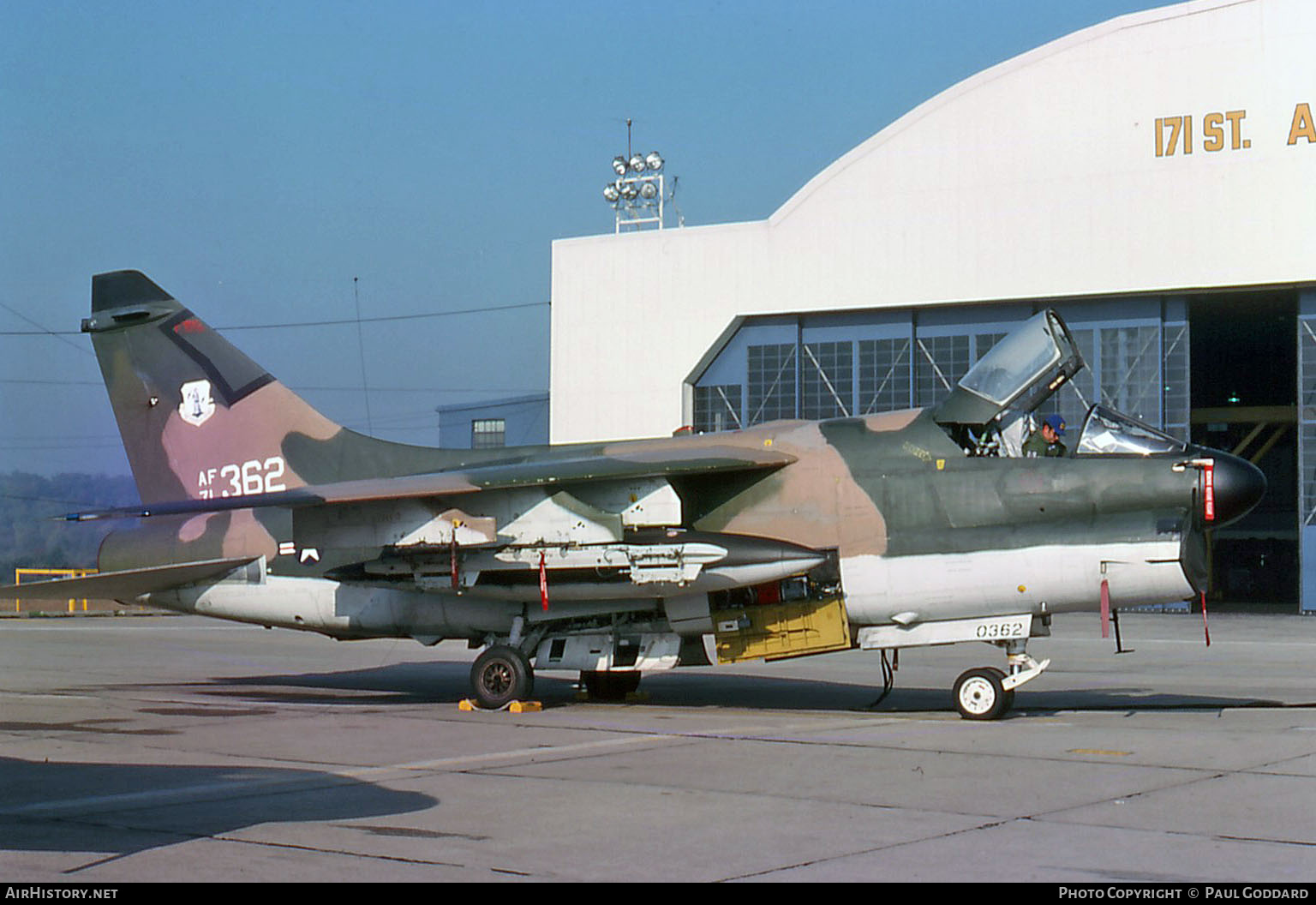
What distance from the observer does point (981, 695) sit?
13695 mm

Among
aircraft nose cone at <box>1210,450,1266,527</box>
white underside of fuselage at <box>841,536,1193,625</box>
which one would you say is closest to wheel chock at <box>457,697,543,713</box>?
white underside of fuselage at <box>841,536,1193,625</box>

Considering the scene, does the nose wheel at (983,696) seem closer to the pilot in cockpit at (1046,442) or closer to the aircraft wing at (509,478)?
the pilot in cockpit at (1046,442)

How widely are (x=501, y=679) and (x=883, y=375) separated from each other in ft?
81.4

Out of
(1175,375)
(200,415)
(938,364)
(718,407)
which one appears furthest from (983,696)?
(718,407)

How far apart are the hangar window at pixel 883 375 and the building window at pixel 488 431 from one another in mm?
17860

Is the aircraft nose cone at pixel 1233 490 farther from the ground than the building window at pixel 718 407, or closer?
closer

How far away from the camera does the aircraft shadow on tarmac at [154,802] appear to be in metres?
7.77

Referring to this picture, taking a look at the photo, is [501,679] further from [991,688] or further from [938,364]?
[938,364]

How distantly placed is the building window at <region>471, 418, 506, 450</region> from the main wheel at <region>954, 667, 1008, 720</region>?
130 ft

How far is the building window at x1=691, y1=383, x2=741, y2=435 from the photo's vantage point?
39.9m

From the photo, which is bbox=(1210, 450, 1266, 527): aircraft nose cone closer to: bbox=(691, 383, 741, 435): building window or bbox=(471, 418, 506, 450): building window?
bbox=(691, 383, 741, 435): building window

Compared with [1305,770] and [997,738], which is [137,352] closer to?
[997,738]

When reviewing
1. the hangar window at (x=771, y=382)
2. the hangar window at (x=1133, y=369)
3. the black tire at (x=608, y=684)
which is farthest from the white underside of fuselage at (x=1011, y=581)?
the hangar window at (x=771, y=382)
